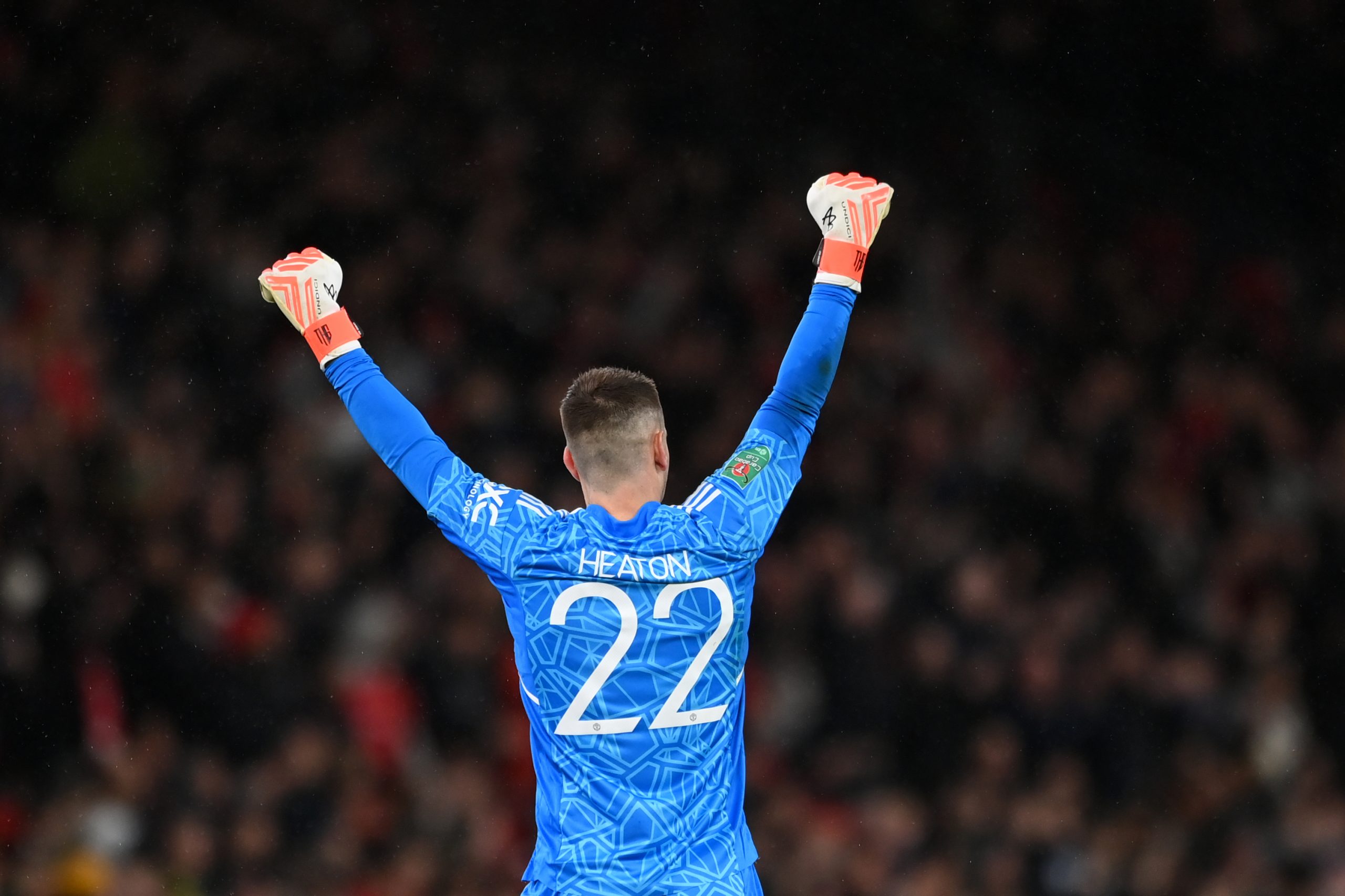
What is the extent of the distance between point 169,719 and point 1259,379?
8178 millimetres

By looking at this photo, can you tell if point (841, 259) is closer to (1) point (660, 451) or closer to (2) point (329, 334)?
(1) point (660, 451)

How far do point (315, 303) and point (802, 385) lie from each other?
1120 mm

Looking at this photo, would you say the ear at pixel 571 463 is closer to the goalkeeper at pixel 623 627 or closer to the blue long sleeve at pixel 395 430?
the goalkeeper at pixel 623 627

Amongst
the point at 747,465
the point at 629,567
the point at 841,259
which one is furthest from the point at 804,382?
the point at 629,567

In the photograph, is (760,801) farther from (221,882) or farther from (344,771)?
(221,882)

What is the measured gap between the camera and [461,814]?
8578mm

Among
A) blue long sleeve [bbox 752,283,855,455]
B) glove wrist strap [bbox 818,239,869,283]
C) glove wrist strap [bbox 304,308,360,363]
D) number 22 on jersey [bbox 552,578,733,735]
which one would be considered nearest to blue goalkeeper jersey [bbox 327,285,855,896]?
number 22 on jersey [bbox 552,578,733,735]

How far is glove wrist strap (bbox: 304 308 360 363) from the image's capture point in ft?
10.7

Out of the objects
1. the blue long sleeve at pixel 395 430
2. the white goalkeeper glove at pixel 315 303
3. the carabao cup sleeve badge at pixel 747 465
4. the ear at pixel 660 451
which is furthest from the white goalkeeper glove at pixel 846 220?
the white goalkeeper glove at pixel 315 303

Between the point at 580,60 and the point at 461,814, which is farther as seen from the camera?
the point at 580,60

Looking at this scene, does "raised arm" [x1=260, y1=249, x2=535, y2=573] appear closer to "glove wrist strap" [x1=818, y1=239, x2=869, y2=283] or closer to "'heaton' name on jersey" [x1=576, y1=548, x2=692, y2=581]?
"'heaton' name on jersey" [x1=576, y1=548, x2=692, y2=581]

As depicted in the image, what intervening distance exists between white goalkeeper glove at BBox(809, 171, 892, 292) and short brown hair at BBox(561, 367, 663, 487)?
0.63 meters

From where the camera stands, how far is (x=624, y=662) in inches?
114

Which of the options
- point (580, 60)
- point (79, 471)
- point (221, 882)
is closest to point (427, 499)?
point (221, 882)
